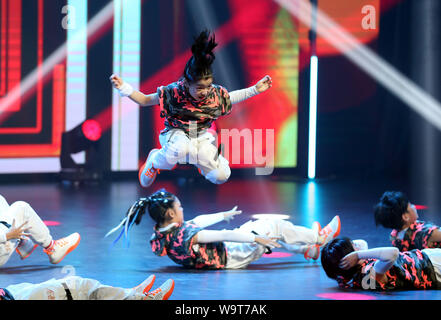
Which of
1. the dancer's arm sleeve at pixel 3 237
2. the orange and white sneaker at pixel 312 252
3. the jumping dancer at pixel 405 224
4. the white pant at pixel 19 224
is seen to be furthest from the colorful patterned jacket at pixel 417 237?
the dancer's arm sleeve at pixel 3 237

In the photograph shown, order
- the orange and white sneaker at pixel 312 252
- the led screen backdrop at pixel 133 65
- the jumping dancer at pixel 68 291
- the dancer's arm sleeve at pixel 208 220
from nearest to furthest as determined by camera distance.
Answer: the jumping dancer at pixel 68 291 < the dancer's arm sleeve at pixel 208 220 < the orange and white sneaker at pixel 312 252 < the led screen backdrop at pixel 133 65

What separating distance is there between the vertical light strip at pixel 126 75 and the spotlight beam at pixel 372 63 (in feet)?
5.56

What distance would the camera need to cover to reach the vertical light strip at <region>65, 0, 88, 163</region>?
25.3 feet

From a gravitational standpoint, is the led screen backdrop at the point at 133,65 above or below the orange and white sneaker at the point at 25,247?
above

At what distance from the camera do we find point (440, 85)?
327 inches

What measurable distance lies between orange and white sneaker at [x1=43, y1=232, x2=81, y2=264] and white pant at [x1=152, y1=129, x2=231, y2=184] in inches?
25.0

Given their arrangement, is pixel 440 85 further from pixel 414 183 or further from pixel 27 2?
pixel 27 2

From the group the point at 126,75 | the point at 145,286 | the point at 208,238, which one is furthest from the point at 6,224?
the point at 126,75

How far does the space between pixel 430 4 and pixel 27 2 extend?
4.31 m

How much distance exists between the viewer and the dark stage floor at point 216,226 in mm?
3627

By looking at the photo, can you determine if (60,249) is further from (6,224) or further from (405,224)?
(405,224)

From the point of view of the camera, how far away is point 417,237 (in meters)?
3.84

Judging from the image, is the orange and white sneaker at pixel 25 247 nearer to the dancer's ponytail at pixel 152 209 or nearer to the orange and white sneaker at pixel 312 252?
the dancer's ponytail at pixel 152 209
